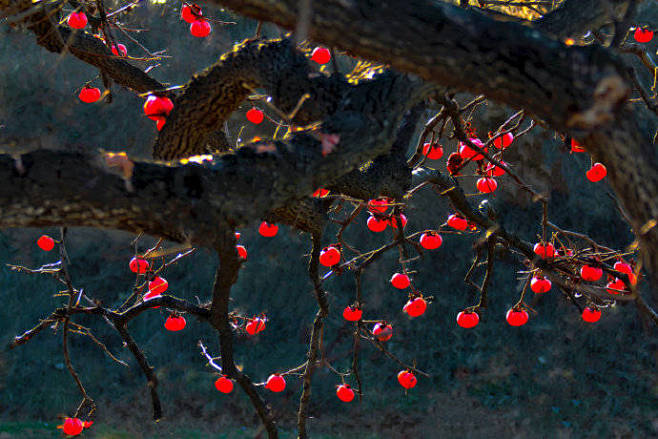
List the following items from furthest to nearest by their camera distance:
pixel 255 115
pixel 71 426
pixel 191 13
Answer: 1. pixel 255 115
2. pixel 191 13
3. pixel 71 426

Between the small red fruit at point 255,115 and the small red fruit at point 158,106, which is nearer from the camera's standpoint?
Result: the small red fruit at point 158,106

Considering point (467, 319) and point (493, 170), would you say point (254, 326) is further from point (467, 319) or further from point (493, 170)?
point (493, 170)

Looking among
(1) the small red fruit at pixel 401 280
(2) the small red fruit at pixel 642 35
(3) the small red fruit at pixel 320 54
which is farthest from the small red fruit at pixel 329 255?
(2) the small red fruit at pixel 642 35

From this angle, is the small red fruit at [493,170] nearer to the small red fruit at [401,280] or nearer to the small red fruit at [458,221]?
the small red fruit at [458,221]

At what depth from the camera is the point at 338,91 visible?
246 cm

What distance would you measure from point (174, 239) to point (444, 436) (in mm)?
5931

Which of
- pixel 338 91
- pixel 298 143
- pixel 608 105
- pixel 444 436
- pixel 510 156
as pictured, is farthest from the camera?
pixel 510 156

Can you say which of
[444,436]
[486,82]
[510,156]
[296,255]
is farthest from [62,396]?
[486,82]

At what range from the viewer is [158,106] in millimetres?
2998

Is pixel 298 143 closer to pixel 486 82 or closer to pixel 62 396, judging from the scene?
pixel 486 82

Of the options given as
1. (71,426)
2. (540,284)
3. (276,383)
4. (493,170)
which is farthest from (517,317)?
(71,426)

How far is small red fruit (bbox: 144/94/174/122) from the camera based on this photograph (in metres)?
2.99

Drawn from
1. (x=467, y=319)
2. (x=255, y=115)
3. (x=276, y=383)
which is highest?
(x=255, y=115)

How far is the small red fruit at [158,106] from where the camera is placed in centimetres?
299
